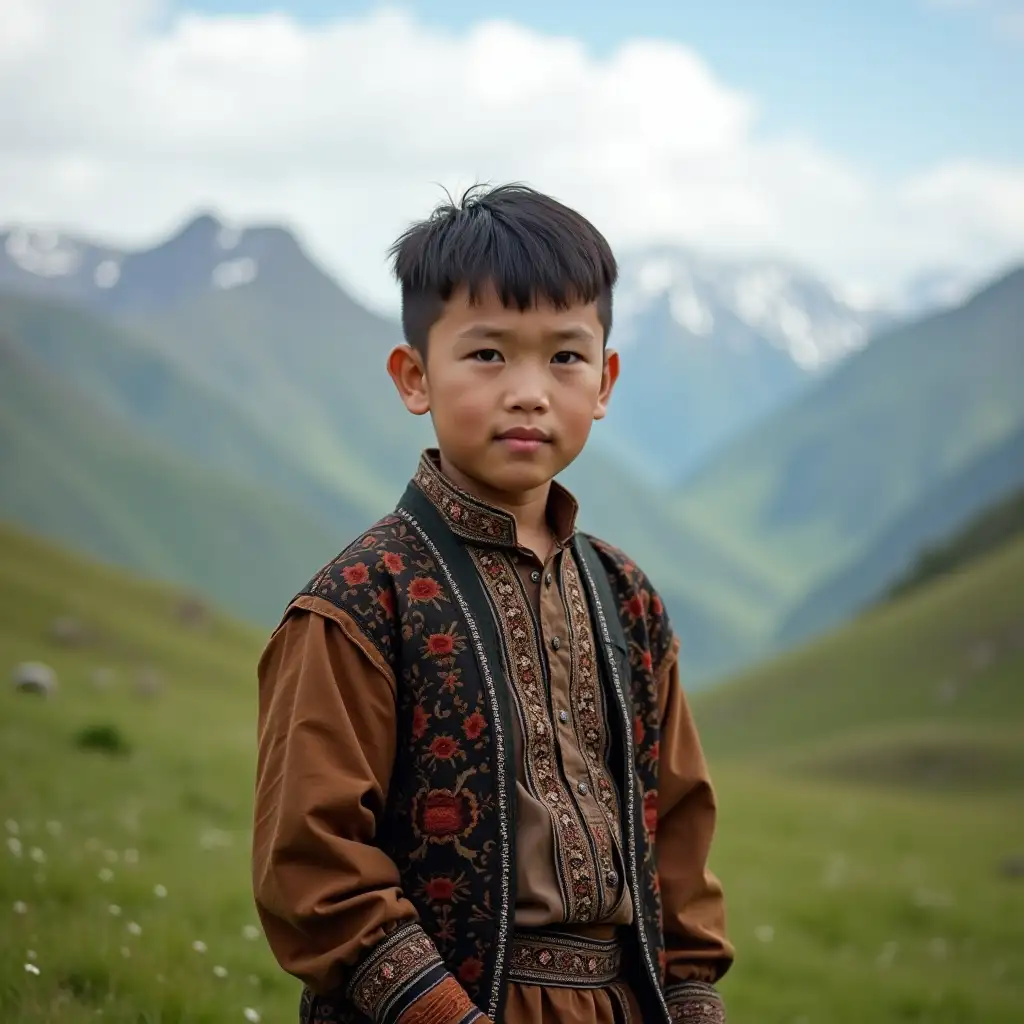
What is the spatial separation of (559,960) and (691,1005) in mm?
531

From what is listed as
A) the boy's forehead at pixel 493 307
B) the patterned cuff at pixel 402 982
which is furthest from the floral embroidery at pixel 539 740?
the boy's forehead at pixel 493 307

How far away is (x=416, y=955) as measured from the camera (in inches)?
114

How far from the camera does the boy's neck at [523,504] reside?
3.41 m

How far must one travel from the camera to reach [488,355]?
3.27m

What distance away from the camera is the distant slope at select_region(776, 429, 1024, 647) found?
18550 centimetres

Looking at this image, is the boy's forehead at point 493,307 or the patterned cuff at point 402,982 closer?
the patterned cuff at point 402,982

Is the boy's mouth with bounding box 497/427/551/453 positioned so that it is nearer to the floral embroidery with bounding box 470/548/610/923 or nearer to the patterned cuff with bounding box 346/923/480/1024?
the floral embroidery with bounding box 470/548/610/923

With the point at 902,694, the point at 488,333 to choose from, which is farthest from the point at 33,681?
the point at 902,694

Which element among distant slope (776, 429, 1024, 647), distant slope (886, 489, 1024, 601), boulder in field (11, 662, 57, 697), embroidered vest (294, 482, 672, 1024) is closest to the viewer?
embroidered vest (294, 482, 672, 1024)

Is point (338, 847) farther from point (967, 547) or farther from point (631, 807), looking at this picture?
point (967, 547)

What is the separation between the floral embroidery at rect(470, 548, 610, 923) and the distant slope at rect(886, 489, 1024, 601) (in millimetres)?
78857

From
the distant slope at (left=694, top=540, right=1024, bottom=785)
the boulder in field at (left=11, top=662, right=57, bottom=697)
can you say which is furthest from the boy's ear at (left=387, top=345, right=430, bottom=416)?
the distant slope at (left=694, top=540, right=1024, bottom=785)

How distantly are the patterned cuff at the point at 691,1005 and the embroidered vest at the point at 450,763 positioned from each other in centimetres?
17

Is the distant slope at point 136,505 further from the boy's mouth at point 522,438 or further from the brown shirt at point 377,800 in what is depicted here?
the boy's mouth at point 522,438
